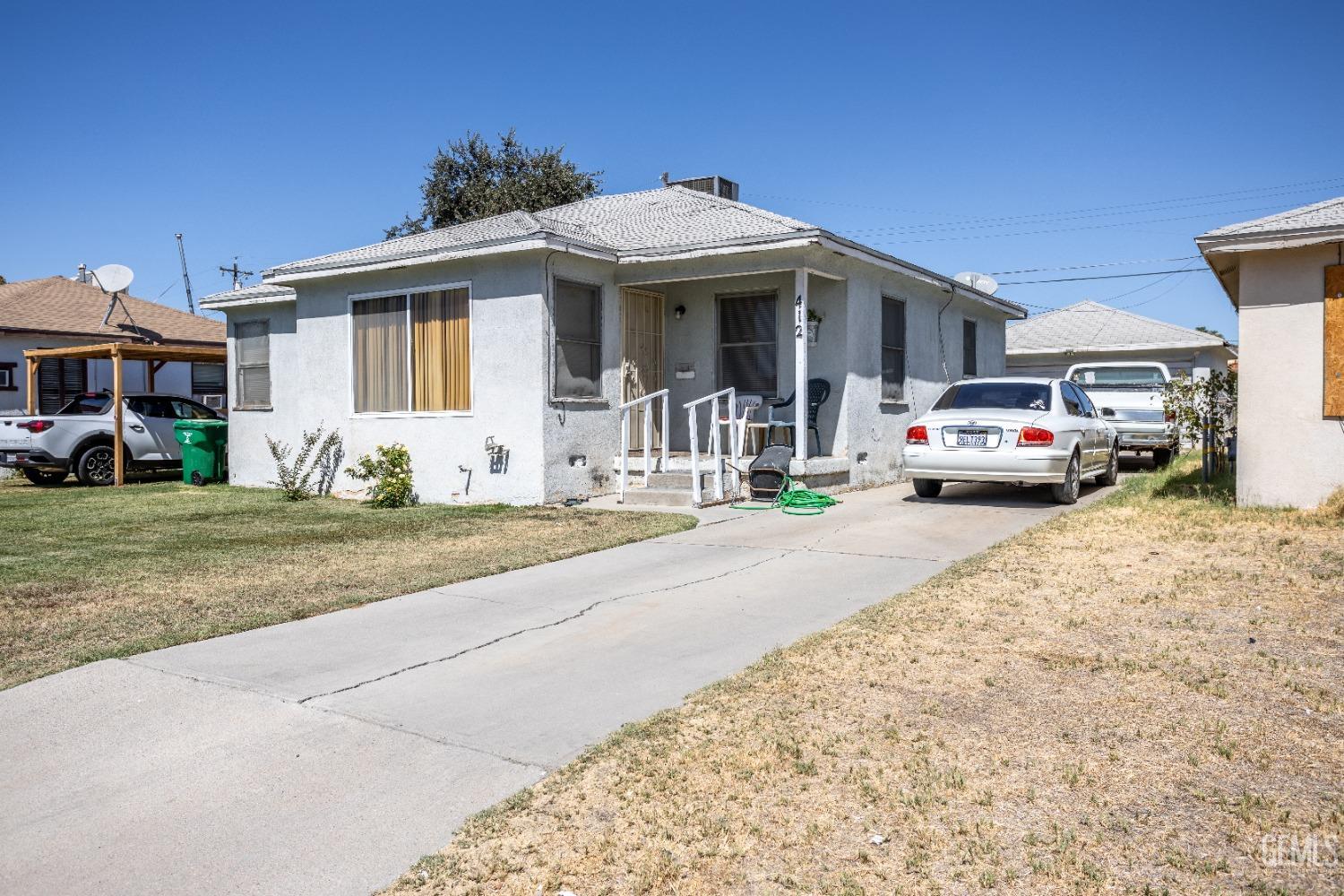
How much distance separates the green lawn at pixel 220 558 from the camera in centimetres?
606

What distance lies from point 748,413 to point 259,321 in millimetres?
8763

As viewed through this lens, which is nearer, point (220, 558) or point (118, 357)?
point (220, 558)

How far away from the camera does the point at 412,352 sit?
44.3ft

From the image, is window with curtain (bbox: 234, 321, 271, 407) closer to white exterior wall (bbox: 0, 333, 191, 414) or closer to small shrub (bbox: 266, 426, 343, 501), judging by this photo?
small shrub (bbox: 266, 426, 343, 501)

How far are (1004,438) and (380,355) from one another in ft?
27.6

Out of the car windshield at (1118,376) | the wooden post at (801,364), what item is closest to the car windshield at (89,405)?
the wooden post at (801,364)

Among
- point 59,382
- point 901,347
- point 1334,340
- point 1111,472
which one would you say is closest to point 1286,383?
point 1334,340

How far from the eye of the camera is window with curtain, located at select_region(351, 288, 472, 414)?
12.9 m

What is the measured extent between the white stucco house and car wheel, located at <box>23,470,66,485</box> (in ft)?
14.7

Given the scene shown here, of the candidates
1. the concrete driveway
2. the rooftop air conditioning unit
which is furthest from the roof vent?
the concrete driveway

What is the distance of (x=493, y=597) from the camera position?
22.7 feet

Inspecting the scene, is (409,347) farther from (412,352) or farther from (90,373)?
(90,373)

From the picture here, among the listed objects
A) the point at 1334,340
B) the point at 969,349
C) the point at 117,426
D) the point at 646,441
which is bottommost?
the point at 646,441

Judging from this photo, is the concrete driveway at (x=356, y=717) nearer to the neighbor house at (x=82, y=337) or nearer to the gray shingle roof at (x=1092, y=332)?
the neighbor house at (x=82, y=337)
